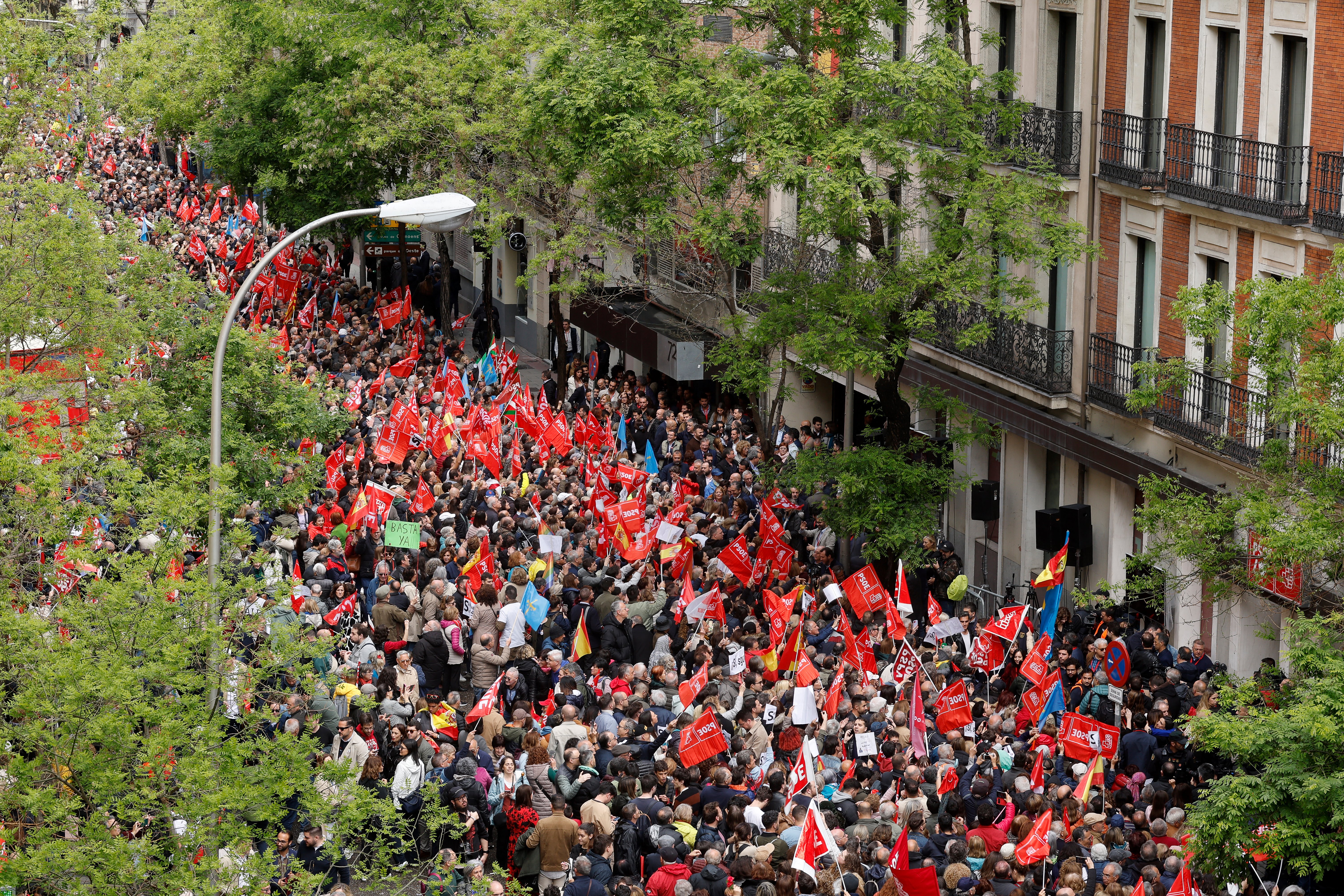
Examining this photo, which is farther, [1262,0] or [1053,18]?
[1053,18]

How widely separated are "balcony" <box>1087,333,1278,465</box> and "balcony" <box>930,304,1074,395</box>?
642 millimetres

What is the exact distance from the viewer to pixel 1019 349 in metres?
29.6

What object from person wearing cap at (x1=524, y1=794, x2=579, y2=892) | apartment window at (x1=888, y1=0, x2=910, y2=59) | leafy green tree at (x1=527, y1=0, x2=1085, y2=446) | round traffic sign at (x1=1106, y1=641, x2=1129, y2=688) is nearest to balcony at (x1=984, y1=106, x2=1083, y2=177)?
leafy green tree at (x1=527, y1=0, x2=1085, y2=446)

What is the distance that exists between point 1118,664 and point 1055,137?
10.9 meters

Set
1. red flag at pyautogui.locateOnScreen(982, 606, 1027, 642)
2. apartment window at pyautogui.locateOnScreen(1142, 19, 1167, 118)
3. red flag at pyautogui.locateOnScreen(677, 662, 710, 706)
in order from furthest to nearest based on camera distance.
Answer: apartment window at pyautogui.locateOnScreen(1142, 19, 1167, 118)
red flag at pyautogui.locateOnScreen(982, 606, 1027, 642)
red flag at pyautogui.locateOnScreen(677, 662, 710, 706)

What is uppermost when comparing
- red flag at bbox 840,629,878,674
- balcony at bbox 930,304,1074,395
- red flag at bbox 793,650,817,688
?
balcony at bbox 930,304,1074,395

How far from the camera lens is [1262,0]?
24.2 m

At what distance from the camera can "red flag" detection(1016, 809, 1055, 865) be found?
15320mm

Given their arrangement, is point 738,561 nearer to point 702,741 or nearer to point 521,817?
point 702,741

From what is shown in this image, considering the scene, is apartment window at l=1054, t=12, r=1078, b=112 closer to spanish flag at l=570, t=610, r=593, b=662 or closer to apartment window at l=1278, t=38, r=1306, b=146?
apartment window at l=1278, t=38, r=1306, b=146

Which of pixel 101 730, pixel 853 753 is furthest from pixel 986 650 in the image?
pixel 101 730

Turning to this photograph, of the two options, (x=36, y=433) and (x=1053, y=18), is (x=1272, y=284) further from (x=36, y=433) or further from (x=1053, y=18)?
(x=1053, y=18)

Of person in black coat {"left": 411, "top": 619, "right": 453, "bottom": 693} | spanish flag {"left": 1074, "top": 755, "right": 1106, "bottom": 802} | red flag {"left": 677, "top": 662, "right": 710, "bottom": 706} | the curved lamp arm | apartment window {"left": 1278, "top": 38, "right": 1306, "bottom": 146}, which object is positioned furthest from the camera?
apartment window {"left": 1278, "top": 38, "right": 1306, "bottom": 146}

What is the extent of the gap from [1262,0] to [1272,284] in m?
8.66
